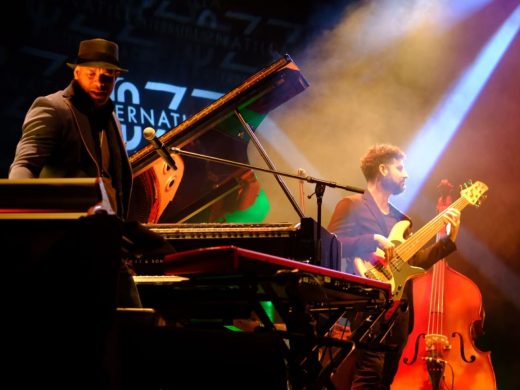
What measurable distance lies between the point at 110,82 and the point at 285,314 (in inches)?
47.3

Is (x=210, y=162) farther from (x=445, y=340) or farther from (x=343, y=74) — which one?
(x=343, y=74)

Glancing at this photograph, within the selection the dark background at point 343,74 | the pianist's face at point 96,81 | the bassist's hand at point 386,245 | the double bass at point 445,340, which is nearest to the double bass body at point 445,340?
the double bass at point 445,340

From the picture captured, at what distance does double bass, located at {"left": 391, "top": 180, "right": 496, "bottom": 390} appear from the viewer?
4727mm

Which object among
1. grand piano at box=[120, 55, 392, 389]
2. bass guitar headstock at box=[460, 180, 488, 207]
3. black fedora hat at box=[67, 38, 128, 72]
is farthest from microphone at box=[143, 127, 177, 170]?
bass guitar headstock at box=[460, 180, 488, 207]

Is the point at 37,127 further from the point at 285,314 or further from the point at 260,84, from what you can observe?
the point at 260,84

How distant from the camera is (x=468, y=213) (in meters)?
6.26

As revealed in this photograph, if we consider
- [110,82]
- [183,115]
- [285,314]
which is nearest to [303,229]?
[285,314]

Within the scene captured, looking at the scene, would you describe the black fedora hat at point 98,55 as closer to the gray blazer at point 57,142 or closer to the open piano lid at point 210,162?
the gray blazer at point 57,142

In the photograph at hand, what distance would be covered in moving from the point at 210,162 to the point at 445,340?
7.06ft

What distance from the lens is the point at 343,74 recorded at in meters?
6.90

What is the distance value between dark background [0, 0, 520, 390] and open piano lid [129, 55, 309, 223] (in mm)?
1913

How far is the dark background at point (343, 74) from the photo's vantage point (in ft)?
19.7

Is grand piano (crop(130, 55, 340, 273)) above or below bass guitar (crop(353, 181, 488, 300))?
above

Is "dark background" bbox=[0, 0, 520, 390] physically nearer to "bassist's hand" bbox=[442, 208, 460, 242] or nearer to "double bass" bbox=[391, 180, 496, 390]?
"bassist's hand" bbox=[442, 208, 460, 242]
